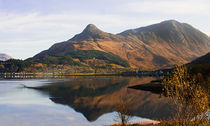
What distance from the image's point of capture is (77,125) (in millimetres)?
43219

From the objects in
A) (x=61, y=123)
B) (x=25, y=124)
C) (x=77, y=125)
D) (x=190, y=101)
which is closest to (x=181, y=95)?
(x=190, y=101)

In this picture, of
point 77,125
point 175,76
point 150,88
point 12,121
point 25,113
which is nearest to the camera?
point 175,76

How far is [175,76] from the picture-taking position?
21531mm

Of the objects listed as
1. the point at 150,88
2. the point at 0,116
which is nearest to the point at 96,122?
the point at 0,116

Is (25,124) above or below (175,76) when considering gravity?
below

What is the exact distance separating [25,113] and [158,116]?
111ft

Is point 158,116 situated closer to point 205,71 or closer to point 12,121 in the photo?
→ point 12,121

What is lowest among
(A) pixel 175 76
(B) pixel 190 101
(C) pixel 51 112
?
(C) pixel 51 112

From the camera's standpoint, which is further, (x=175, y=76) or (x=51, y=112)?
(x=51, y=112)

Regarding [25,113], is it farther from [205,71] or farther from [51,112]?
[205,71]

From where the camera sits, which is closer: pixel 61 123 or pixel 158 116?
pixel 61 123

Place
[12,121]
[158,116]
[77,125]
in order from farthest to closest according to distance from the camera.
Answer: [158,116] < [12,121] < [77,125]

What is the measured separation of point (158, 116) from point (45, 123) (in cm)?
2585

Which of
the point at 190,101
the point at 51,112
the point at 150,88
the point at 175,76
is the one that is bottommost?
the point at 150,88
